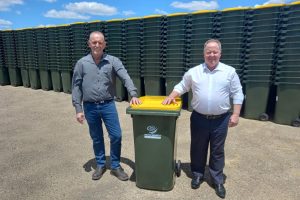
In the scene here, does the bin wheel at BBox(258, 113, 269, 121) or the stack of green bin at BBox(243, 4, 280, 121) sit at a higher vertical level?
the stack of green bin at BBox(243, 4, 280, 121)

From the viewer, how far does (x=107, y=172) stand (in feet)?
14.4

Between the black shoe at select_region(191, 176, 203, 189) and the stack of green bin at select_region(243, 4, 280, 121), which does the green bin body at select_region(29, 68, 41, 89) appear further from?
the black shoe at select_region(191, 176, 203, 189)

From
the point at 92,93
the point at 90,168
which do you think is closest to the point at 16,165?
the point at 90,168

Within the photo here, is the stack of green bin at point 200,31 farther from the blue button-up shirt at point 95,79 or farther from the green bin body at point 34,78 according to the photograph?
the green bin body at point 34,78

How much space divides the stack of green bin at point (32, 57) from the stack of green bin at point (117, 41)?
4052mm

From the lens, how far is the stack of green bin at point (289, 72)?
5.93 m

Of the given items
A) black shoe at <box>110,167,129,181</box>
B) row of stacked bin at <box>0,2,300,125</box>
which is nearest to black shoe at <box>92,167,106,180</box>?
black shoe at <box>110,167,129,181</box>

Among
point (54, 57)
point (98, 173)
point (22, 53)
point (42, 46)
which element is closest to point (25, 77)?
point (22, 53)

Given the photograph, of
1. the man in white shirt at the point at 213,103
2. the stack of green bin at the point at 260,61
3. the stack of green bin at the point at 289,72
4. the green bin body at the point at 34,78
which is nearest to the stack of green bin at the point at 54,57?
the green bin body at the point at 34,78

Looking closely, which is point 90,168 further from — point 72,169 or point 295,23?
point 295,23

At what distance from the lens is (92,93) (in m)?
3.80

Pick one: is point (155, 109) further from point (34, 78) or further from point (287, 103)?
Result: point (34, 78)

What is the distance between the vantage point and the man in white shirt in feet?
11.1

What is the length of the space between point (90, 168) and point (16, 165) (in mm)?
1254
